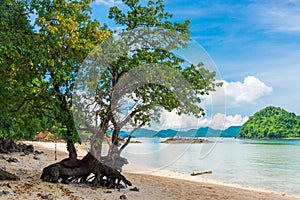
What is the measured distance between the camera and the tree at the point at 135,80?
12367 mm

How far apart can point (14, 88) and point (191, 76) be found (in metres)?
7.27

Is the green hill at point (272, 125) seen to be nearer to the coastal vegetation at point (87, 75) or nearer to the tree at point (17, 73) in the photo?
the coastal vegetation at point (87, 75)

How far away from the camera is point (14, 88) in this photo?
12.0m

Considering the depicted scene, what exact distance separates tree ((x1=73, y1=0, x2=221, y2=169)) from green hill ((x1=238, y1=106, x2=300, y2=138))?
538 ft

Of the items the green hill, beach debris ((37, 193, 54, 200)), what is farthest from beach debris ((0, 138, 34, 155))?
the green hill

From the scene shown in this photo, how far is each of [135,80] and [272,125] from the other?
17157 centimetres

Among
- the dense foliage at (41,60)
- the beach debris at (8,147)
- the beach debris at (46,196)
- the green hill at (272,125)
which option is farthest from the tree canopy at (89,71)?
the green hill at (272,125)

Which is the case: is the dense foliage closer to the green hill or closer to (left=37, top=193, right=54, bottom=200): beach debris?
(left=37, top=193, right=54, bottom=200): beach debris

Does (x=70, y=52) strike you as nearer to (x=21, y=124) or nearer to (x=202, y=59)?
(x=21, y=124)

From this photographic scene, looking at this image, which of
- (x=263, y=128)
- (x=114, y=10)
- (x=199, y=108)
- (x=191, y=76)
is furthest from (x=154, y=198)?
(x=263, y=128)

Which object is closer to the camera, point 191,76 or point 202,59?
point 202,59

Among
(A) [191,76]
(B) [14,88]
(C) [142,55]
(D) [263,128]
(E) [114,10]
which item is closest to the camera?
(B) [14,88]

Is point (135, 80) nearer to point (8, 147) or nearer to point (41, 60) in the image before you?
point (41, 60)

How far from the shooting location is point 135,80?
12.8m
